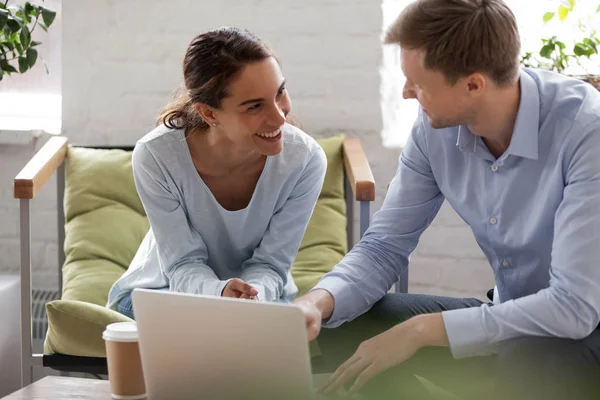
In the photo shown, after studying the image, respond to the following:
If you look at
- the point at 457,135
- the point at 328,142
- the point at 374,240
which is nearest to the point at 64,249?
the point at 328,142

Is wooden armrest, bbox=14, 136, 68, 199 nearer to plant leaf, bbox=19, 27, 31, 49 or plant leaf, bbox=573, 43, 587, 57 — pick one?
plant leaf, bbox=19, 27, 31, 49

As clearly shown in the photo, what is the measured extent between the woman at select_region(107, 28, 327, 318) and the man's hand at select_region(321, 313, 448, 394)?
52cm

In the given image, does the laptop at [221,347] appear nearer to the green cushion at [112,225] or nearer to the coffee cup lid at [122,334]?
the coffee cup lid at [122,334]

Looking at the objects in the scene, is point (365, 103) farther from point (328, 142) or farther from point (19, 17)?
point (19, 17)

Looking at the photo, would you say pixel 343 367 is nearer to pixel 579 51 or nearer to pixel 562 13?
pixel 579 51

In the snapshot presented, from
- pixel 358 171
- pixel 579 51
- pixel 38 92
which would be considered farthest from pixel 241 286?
pixel 38 92

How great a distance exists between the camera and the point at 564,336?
1.31m

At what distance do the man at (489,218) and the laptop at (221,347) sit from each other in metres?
0.19

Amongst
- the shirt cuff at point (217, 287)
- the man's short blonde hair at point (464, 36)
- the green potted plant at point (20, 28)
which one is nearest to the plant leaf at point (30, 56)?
the green potted plant at point (20, 28)

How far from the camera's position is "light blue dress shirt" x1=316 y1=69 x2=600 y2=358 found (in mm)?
1319

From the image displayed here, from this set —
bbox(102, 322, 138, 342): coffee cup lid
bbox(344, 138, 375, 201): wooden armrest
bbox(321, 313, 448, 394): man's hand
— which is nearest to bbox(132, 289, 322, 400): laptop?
bbox(102, 322, 138, 342): coffee cup lid

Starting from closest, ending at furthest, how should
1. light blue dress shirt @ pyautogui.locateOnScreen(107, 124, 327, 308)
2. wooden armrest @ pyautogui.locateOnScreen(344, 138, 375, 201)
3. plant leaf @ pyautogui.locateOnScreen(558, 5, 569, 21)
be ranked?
light blue dress shirt @ pyautogui.locateOnScreen(107, 124, 327, 308) < wooden armrest @ pyautogui.locateOnScreen(344, 138, 375, 201) < plant leaf @ pyautogui.locateOnScreen(558, 5, 569, 21)

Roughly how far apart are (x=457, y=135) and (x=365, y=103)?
3.45 feet

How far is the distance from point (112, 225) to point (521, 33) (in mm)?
1322
